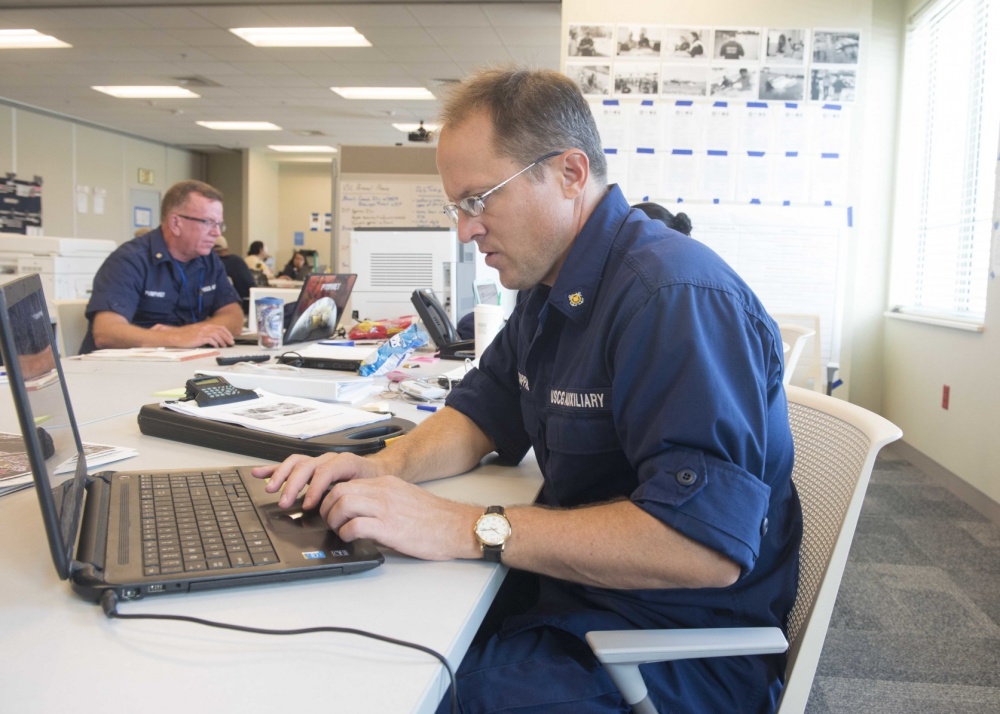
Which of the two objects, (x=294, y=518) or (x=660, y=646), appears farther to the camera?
(x=294, y=518)

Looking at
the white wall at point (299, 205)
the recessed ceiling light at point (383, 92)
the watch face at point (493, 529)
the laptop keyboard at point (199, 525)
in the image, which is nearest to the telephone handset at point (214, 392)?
the laptop keyboard at point (199, 525)

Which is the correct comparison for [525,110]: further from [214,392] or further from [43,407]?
[214,392]

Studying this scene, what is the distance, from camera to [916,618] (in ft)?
7.29

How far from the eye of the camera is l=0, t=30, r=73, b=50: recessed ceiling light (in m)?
6.23

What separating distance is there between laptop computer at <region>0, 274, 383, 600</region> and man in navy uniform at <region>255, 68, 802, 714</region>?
0.15 feet

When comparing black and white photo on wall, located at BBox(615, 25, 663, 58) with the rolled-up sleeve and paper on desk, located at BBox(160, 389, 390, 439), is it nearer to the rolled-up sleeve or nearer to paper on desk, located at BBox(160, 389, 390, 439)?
paper on desk, located at BBox(160, 389, 390, 439)

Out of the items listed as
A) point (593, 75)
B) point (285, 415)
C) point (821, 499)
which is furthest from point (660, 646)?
point (593, 75)

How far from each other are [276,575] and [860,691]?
165 centimetres

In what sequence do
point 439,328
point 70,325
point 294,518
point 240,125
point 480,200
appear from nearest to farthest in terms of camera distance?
point 294,518
point 480,200
point 439,328
point 70,325
point 240,125

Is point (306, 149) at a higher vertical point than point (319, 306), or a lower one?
higher

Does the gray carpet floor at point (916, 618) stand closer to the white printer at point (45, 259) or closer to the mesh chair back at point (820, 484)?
the mesh chair back at point (820, 484)

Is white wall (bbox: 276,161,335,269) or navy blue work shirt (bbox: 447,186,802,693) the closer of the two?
navy blue work shirt (bbox: 447,186,802,693)

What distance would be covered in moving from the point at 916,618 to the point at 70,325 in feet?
9.98

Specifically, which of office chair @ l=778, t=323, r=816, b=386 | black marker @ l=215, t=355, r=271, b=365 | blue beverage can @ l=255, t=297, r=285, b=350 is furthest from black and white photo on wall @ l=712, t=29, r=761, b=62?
black marker @ l=215, t=355, r=271, b=365
